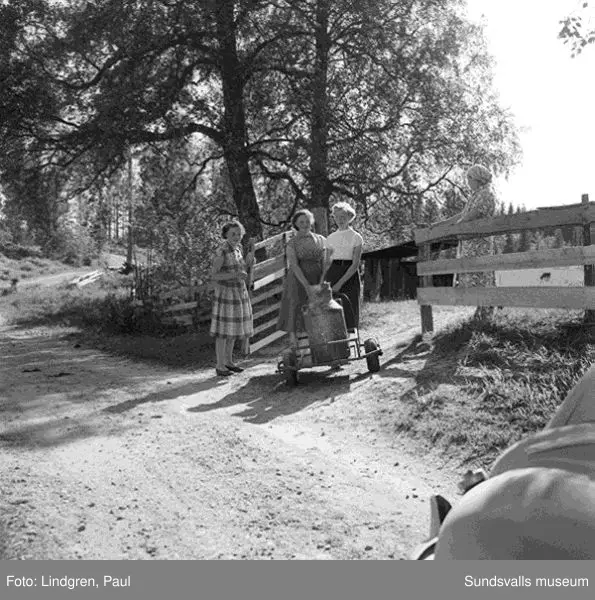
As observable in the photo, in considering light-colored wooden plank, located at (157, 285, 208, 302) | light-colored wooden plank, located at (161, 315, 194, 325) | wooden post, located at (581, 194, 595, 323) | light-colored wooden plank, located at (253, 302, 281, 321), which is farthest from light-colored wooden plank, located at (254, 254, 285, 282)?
wooden post, located at (581, 194, 595, 323)

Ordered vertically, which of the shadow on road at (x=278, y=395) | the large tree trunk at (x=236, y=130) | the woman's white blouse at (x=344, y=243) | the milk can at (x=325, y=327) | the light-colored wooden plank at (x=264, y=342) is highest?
the large tree trunk at (x=236, y=130)

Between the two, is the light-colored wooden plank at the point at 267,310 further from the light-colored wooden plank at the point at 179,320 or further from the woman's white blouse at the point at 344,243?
the light-colored wooden plank at the point at 179,320

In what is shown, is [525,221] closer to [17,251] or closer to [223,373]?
[223,373]

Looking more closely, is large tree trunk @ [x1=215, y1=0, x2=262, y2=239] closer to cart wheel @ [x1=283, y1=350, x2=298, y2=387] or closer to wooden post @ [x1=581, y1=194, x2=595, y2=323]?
cart wheel @ [x1=283, y1=350, x2=298, y2=387]

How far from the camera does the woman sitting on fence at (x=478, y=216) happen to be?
764 centimetres

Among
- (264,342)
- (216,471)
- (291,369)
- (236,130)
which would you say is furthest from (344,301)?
(236,130)

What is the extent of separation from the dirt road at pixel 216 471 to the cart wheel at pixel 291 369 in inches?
7.1

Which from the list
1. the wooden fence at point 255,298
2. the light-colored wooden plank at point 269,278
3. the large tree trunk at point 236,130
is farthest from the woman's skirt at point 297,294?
the large tree trunk at point 236,130

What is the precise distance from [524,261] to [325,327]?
2118 millimetres

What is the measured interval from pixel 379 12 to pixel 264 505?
12.2 metres

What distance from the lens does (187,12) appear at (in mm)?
13523
